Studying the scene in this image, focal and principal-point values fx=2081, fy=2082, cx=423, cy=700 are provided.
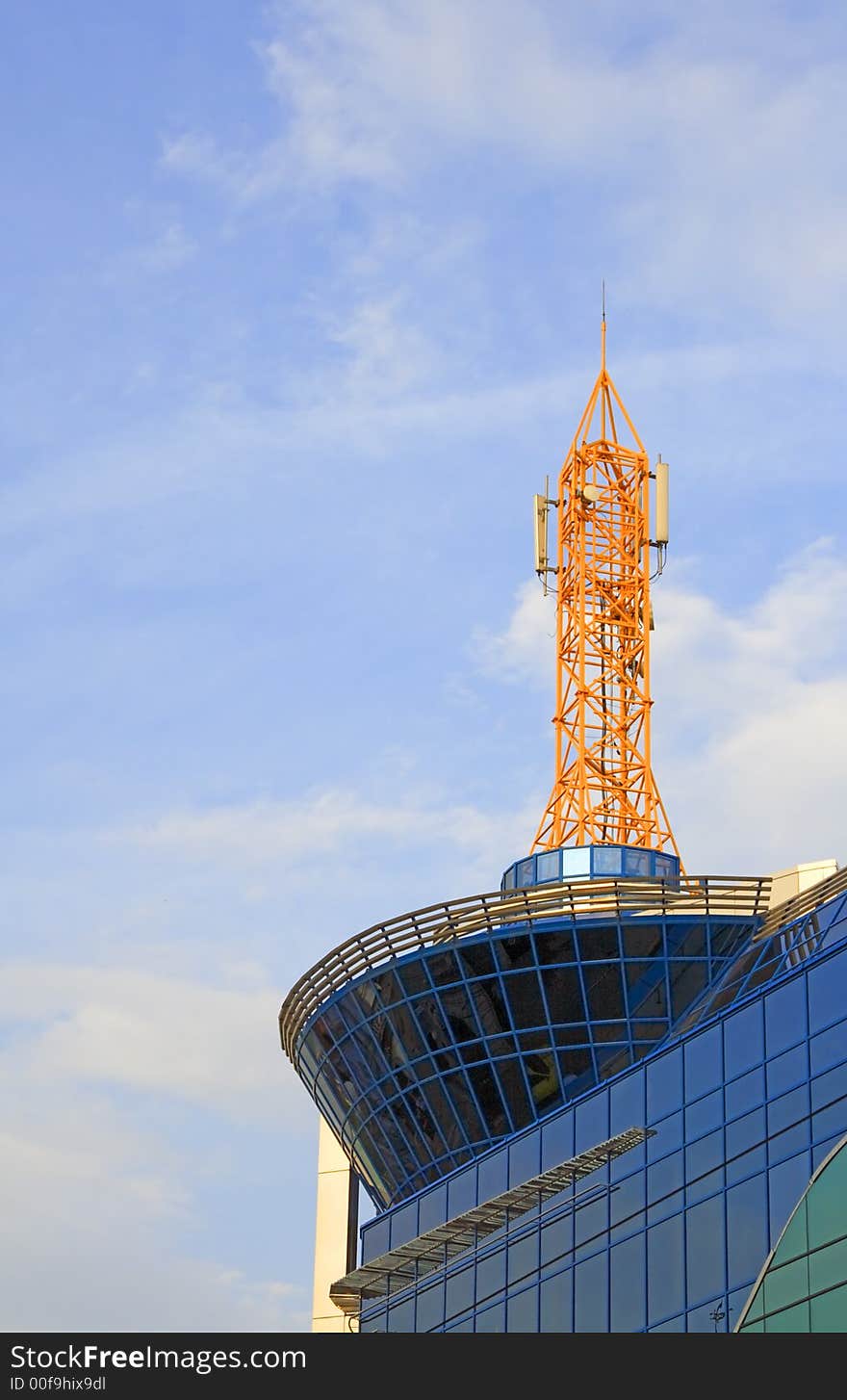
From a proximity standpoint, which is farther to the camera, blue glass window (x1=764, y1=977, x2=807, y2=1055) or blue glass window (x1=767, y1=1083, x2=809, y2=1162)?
blue glass window (x1=764, y1=977, x2=807, y2=1055)

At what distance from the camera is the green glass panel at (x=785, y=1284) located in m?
43.7

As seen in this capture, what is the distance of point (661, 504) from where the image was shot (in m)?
88.5

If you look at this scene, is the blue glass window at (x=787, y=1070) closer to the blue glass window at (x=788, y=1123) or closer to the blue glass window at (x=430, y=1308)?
the blue glass window at (x=788, y=1123)

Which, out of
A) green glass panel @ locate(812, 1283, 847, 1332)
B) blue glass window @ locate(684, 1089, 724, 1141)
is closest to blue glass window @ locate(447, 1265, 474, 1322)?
blue glass window @ locate(684, 1089, 724, 1141)

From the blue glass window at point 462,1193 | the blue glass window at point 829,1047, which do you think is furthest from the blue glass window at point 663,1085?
the blue glass window at point 462,1193

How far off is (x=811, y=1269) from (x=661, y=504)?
4943 cm

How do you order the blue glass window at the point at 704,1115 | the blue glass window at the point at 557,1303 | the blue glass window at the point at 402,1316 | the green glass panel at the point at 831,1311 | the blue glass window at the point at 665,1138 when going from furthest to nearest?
1. the blue glass window at the point at 402,1316
2. the blue glass window at the point at 557,1303
3. the blue glass window at the point at 665,1138
4. the blue glass window at the point at 704,1115
5. the green glass panel at the point at 831,1311

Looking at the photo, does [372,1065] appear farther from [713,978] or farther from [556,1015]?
[713,978]

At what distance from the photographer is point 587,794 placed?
81.4m

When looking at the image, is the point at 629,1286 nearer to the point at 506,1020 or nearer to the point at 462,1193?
the point at 462,1193

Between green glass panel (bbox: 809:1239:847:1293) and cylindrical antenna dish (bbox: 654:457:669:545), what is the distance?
1899 inches

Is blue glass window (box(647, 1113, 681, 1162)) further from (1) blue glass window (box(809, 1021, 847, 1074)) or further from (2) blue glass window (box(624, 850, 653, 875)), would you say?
(2) blue glass window (box(624, 850, 653, 875))

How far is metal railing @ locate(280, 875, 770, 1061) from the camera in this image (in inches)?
2598
